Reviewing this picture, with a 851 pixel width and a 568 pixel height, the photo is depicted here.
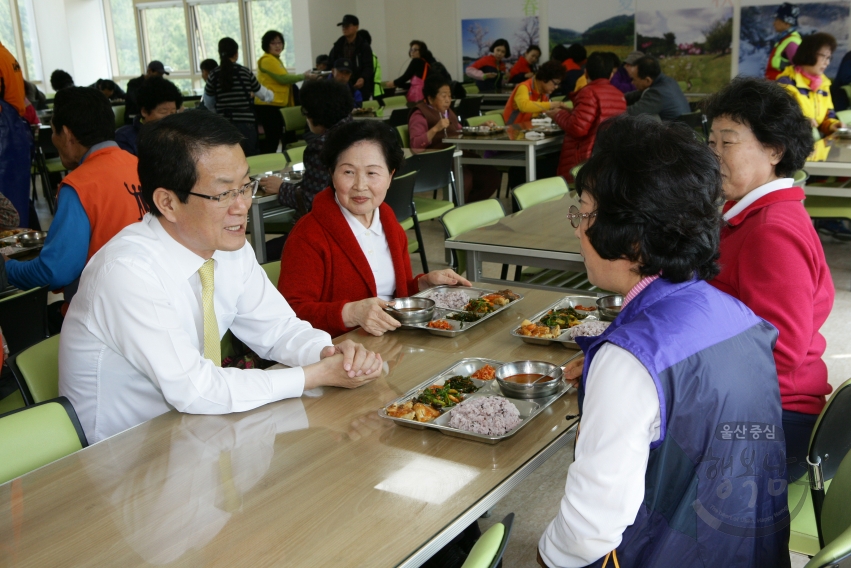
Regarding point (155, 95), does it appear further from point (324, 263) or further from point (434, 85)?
point (324, 263)

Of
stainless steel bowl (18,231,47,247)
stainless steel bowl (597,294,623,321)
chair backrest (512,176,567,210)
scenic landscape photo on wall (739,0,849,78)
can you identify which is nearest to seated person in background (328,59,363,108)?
scenic landscape photo on wall (739,0,849,78)

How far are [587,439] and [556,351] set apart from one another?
0.74 meters

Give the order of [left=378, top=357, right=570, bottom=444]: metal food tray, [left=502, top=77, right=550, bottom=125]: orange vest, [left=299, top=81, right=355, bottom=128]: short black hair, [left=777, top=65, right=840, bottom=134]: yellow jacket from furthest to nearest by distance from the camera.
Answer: [left=502, top=77, right=550, bottom=125]: orange vest → [left=777, top=65, right=840, bottom=134]: yellow jacket → [left=299, top=81, right=355, bottom=128]: short black hair → [left=378, top=357, right=570, bottom=444]: metal food tray

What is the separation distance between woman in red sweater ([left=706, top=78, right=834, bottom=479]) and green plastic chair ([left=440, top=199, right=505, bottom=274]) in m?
1.22

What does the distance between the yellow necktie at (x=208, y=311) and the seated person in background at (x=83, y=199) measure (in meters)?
1.22

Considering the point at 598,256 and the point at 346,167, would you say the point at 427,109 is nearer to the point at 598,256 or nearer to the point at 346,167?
the point at 346,167

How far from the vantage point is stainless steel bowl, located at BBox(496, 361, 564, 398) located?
64.4 inches

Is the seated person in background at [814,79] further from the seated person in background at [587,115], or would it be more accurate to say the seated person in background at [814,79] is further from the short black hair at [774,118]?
the short black hair at [774,118]

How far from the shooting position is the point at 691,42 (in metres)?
9.34

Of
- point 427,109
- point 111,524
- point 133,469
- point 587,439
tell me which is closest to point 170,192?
point 133,469

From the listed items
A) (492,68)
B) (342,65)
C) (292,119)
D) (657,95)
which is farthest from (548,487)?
(492,68)

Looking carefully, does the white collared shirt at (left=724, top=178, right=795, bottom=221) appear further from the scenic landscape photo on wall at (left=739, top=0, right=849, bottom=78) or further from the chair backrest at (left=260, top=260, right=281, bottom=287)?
the scenic landscape photo on wall at (left=739, top=0, right=849, bottom=78)

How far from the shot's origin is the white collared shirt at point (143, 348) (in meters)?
1.61

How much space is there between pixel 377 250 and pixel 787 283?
1251 mm
